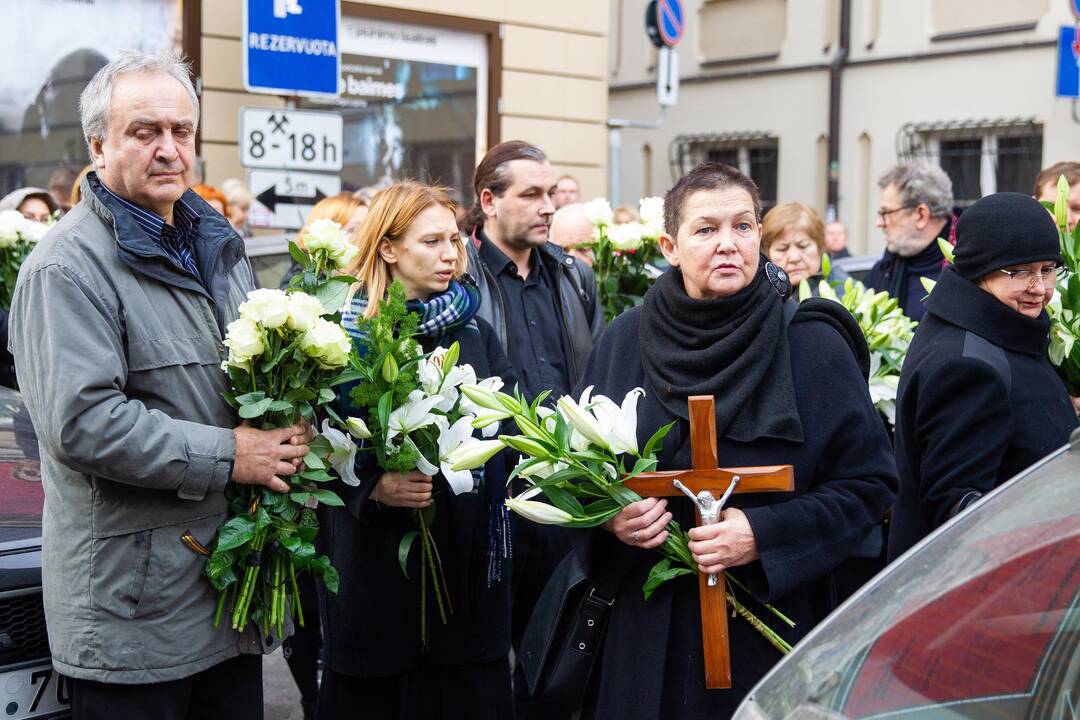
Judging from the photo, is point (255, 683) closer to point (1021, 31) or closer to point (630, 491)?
point (630, 491)

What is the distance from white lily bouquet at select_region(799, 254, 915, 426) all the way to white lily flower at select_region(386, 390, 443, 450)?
1.95 meters

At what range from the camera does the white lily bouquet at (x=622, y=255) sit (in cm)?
625

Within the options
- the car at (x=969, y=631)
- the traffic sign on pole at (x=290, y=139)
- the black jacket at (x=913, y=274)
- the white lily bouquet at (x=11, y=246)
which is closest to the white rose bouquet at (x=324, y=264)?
the car at (x=969, y=631)

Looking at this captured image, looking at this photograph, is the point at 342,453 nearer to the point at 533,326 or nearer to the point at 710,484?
the point at 710,484

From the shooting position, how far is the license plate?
3.30 metres

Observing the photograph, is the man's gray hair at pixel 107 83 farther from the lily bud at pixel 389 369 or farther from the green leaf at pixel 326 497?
the green leaf at pixel 326 497

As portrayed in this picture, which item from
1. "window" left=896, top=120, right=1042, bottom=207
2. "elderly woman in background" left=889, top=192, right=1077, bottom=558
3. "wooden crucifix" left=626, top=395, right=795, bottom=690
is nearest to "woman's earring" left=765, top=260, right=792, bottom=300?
"wooden crucifix" left=626, top=395, right=795, bottom=690

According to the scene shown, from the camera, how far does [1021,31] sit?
16.0 meters

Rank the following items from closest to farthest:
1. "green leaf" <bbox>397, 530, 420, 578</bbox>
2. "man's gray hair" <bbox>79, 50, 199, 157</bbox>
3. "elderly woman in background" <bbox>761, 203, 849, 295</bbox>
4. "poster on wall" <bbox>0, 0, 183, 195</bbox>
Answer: "man's gray hair" <bbox>79, 50, 199, 157</bbox>
"green leaf" <bbox>397, 530, 420, 578</bbox>
"elderly woman in background" <bbox>761, 203, 849, 295</bbox>
"poster on wall" <bbox>0, 0, 183, 195</bbox>

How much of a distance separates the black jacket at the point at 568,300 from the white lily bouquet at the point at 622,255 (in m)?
0.60

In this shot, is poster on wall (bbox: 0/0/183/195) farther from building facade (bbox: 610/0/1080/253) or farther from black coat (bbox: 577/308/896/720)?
building facade (bbox: 610/0/1080/253)

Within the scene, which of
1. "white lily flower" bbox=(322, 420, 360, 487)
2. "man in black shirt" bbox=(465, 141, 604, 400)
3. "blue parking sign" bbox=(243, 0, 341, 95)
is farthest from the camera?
"blue parking sign" bbox=(243, 0, 341, 95)

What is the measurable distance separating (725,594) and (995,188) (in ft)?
49.5

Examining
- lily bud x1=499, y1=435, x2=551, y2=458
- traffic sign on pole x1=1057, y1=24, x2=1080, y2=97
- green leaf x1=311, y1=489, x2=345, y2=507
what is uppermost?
traffic sign on pole x1=1057, y1=24, x2=1080, y2=97
